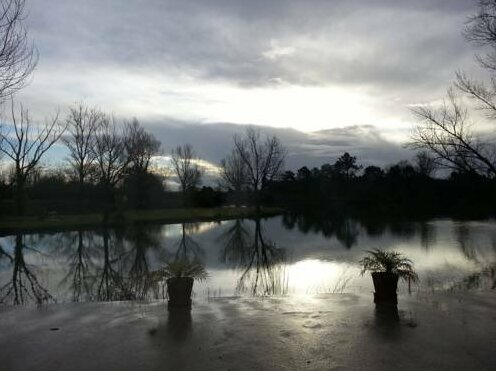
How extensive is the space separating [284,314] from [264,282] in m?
4.77

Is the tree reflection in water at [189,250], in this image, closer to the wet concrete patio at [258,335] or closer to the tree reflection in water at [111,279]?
the tree reflection in water at [111,279]

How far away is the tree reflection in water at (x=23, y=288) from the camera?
988cm

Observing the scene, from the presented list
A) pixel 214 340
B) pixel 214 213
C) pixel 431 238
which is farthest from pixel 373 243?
pixel 214 213

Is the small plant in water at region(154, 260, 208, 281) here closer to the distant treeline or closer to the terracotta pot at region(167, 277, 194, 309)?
the terracotta pot at region(167, 277, 194, 309)

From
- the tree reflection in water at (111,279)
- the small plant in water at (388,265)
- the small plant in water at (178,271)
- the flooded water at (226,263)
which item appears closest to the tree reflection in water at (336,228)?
the flooded water at (226,263)

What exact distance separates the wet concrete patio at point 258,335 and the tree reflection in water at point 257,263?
293 cm

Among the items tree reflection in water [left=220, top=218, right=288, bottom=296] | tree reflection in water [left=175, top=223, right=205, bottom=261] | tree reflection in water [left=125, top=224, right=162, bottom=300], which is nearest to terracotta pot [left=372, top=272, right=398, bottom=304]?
tree reflection in water [left=220, top=218, right=288, bottom=296]

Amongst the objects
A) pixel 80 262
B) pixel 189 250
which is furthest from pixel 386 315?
pixel 189 250

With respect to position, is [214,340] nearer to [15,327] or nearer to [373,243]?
[15,327]

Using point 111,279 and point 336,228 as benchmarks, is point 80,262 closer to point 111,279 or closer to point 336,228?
point 111,279

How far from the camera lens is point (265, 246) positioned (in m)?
20.7

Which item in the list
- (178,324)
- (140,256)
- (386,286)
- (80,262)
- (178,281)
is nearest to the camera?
(178,324)

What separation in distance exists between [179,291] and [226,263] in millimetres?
8196

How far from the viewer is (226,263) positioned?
15.2m
